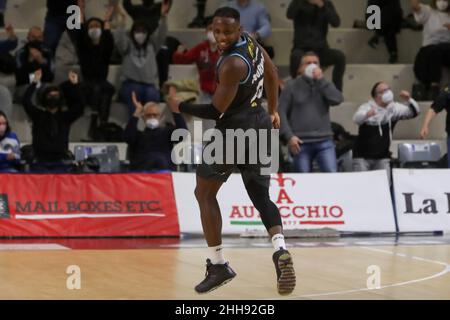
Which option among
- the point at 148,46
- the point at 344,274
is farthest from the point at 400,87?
the point at 344,274

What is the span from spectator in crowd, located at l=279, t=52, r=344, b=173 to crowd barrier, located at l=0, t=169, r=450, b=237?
793 millimetres

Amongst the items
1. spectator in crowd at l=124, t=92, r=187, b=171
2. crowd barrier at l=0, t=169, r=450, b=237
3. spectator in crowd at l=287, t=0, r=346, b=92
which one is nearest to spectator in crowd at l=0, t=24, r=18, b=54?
spectator in crowd at l=124, t=92, r=187, b=171

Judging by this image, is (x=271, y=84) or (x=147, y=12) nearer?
(x=271, y=84)

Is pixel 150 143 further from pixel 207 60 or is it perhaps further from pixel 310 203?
pixel 310 203

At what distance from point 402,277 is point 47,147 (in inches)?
306

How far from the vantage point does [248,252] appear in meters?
11.8

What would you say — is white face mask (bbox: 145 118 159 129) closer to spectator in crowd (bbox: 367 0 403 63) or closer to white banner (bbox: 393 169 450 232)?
white banner (bbox: 393 169 450 232)

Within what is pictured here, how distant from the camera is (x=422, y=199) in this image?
14.5 meters

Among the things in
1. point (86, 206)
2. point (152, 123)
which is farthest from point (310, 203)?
point (86, 206)

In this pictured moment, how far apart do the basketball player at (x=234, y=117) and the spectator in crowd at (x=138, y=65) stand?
910cm

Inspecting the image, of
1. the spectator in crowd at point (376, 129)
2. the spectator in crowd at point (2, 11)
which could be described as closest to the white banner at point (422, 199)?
the spectator in crowd at point (376, 129)

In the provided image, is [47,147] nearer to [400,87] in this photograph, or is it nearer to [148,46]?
[148,46]

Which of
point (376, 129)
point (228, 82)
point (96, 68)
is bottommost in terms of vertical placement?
point (376, 129)

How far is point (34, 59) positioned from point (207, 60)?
3.12m
